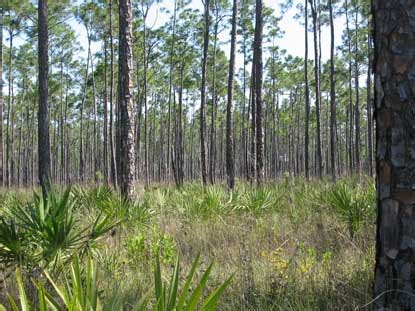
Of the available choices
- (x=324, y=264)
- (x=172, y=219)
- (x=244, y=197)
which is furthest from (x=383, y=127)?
(x=244, y=197)

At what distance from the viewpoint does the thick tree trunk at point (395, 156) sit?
2.11 meters

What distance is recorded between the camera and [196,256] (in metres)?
3.53

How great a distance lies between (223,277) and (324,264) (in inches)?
44.8

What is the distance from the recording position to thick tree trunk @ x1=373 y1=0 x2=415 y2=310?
83.1 inches

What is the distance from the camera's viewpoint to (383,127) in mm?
2225

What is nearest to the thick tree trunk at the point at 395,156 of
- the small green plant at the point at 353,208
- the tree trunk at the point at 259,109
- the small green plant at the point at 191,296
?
the small green plant at the point at 191,296

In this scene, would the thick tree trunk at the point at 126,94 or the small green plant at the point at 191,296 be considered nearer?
the small green plant at the point at 191,296

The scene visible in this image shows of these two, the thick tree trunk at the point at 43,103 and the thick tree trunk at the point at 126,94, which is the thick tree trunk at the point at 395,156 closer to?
the thick tree trunk at the point at 126,94

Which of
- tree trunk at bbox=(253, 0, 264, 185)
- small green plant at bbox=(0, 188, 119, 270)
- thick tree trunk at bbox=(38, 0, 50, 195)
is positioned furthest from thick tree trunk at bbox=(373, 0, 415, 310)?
tree trunk at bbox=(253, 0, 264, 185)

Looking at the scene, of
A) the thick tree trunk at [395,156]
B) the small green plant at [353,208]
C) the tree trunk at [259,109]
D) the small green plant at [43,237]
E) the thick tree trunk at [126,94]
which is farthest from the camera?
the tree trunk at [259,109]

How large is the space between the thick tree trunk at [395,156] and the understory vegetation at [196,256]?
3.03 ft

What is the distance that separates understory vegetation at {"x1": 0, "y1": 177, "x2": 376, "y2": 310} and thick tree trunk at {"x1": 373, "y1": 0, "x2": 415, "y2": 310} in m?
0.92

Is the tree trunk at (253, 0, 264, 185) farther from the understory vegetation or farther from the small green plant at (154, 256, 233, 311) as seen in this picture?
the small green plant at (154, 256, 233, 311)

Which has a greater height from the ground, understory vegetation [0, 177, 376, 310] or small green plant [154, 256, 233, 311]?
small green plant [154, 256, 233, 311]
